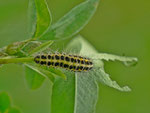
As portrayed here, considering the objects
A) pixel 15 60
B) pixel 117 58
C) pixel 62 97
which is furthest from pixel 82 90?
pixel 15 60

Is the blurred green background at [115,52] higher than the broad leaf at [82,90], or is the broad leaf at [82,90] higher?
the blurred green background at [115,52]

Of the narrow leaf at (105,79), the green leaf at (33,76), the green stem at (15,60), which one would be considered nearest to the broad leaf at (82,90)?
the narrow leaf at (105,79)

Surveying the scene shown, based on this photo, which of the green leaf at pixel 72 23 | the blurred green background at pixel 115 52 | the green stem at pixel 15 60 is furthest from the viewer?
the blurred green background at pixel 115 52

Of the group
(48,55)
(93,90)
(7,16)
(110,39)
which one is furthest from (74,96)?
(110,39)

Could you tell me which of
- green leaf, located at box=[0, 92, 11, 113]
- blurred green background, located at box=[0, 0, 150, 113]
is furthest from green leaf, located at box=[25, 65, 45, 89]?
blurred green background, located at box=[0, 0, 150, 113]

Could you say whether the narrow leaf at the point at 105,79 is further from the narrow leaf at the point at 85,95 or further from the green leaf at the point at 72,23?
the green leaf at the point at 72,23

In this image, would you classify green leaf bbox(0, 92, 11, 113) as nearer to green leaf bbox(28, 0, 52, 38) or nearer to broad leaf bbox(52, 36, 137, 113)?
broad leaf bbox(52, 36, 137, 113)
